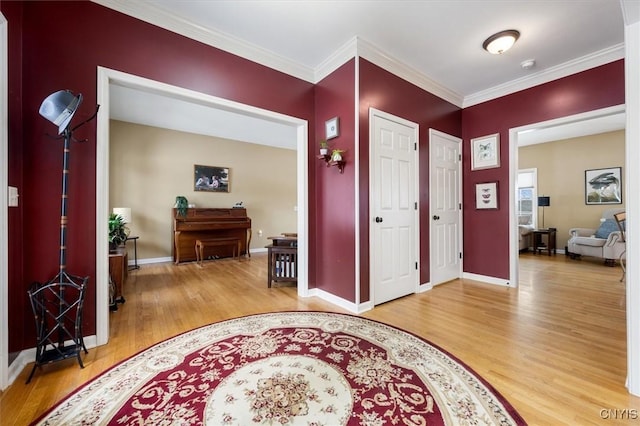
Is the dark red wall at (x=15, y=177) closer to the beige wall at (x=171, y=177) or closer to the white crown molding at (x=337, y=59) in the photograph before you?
the white crown molding at (x=337, y=59)

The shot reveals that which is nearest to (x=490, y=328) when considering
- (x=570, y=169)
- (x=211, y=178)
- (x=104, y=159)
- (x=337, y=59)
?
(x=337, y=59)

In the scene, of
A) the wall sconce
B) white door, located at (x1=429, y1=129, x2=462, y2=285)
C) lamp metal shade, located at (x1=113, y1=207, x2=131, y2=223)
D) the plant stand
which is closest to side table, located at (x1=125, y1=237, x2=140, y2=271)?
lamp metal shade, located at (x1=113, y1=207, x2=131, y2=223)

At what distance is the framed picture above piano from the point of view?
5.62 m

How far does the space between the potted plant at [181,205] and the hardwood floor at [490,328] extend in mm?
1362

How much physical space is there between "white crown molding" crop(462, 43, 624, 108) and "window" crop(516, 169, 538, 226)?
13.9 feet

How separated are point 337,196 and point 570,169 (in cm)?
659

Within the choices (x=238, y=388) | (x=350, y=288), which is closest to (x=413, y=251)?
(x=350, y=288)

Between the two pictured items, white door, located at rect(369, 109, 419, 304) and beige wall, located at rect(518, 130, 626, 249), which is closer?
white door, located at rect(369, 109, 419, 304)

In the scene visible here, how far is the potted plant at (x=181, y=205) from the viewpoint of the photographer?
5.12 metres

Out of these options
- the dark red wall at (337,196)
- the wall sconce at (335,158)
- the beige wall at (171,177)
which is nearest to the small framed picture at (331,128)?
the dark red wall at (337,196)

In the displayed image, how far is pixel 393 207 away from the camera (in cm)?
304

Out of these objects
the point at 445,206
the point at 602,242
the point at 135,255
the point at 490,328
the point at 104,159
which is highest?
the point at 104,159

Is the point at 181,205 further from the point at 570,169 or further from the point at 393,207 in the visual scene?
the point at 570,169

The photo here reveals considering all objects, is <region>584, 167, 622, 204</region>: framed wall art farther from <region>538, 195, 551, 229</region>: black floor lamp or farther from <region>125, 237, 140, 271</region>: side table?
<region>125, 237, 140, 271</region>: side table
